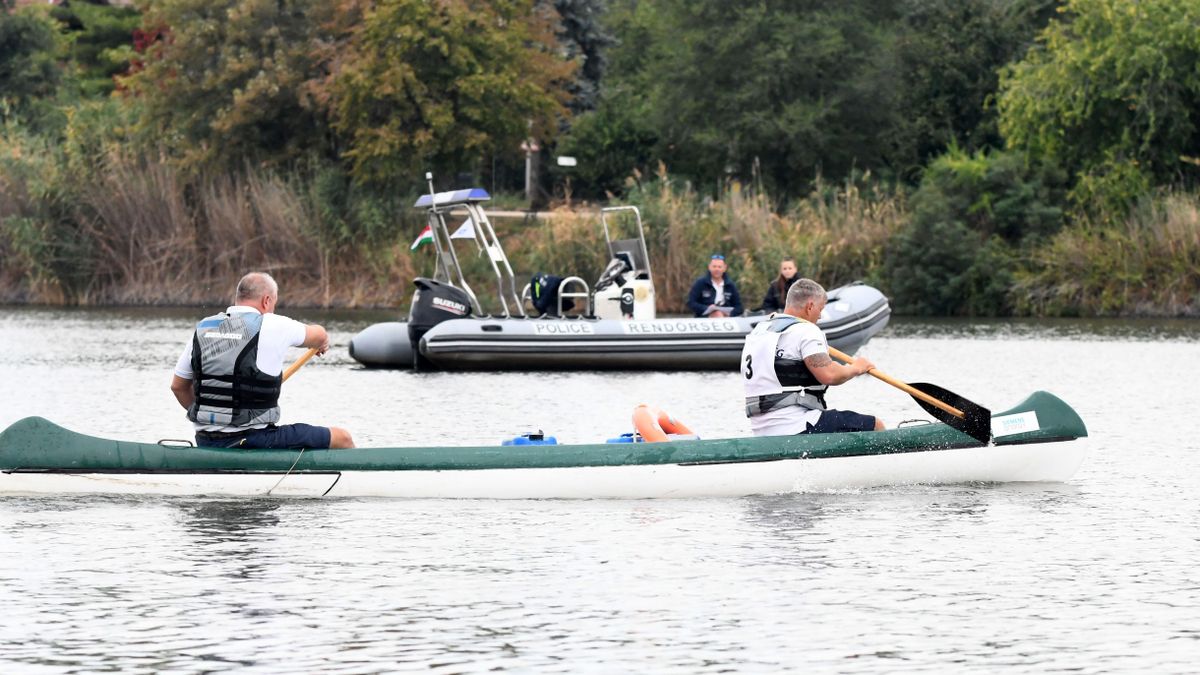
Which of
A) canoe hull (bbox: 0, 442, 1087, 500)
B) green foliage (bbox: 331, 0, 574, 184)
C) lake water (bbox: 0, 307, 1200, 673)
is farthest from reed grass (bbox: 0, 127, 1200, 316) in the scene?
canoe hull (bbox: 0, 442, 1087, 500)

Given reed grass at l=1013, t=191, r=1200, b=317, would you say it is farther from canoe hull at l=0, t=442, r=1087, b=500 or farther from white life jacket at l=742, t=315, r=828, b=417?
white life jacket at l=742, t=315, r=828, b=417

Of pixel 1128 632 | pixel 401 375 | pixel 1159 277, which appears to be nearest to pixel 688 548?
pixel 1128 632

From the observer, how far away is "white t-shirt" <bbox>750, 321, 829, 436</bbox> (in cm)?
1234

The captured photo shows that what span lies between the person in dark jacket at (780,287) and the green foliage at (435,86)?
21.8m

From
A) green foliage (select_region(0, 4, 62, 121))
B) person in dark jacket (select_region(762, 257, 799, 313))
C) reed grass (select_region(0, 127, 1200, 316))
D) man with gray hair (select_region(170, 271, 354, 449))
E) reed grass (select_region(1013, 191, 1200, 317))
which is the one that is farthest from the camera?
green foliage (select_region(0, 4, 62, 121))

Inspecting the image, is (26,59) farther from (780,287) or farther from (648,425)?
(648,425)

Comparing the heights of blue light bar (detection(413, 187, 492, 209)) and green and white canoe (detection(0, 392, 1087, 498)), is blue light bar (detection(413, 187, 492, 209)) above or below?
above

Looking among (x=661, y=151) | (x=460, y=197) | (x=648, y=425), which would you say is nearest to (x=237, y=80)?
(x=661, y=151)

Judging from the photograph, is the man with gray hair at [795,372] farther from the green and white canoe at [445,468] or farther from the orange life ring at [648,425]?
the orange life ring at [648,425]

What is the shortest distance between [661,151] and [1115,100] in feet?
44.0

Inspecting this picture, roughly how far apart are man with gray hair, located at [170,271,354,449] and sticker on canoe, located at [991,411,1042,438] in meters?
4.25

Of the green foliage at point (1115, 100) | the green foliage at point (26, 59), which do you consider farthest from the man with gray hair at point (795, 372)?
the green foliage at point (26, 59)

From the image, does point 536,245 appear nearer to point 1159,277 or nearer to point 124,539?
point 1159,277

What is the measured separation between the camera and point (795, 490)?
12.6 metres
